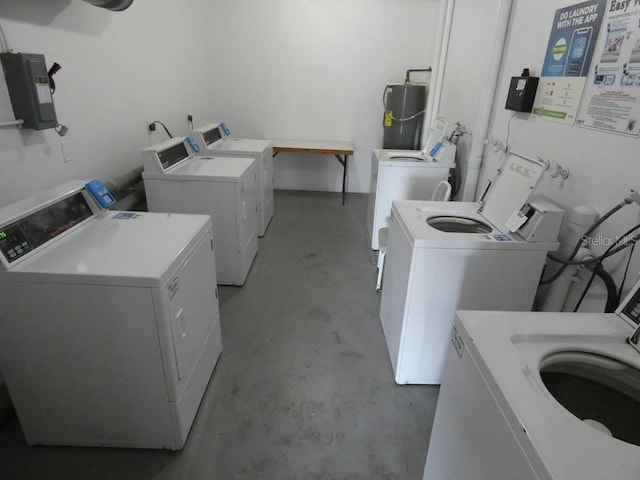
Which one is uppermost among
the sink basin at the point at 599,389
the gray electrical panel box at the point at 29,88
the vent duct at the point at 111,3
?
the vent duct at the point at 111,3

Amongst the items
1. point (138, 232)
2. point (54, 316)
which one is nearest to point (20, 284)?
point (54, 316)

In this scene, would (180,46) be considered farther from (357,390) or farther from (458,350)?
(458,350)

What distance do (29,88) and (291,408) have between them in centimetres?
192

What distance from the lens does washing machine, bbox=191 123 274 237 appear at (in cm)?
337

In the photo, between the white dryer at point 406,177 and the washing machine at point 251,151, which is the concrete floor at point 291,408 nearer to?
the white dryer at point 406,177

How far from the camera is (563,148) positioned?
183cm

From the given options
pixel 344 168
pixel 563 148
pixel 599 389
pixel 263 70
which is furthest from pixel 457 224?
pixel 263 70

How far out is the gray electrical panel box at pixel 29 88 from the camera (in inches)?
64.6

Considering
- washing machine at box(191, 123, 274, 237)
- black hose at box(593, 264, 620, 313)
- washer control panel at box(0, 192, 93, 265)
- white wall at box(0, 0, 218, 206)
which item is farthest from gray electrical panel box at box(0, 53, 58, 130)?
black hose at box(593, 264, 620, 313)

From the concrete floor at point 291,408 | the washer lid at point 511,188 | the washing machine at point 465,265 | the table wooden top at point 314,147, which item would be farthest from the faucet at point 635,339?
the table wooden top at point 314,147

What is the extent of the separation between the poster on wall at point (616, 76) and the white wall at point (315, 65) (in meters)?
3.29

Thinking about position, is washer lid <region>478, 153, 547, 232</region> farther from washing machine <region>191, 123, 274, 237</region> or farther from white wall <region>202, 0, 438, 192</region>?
white wall <region>202, 0, 438, 192</region>

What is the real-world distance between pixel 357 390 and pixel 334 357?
0.28m

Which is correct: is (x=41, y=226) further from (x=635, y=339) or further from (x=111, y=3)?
(x=635, y=339)
